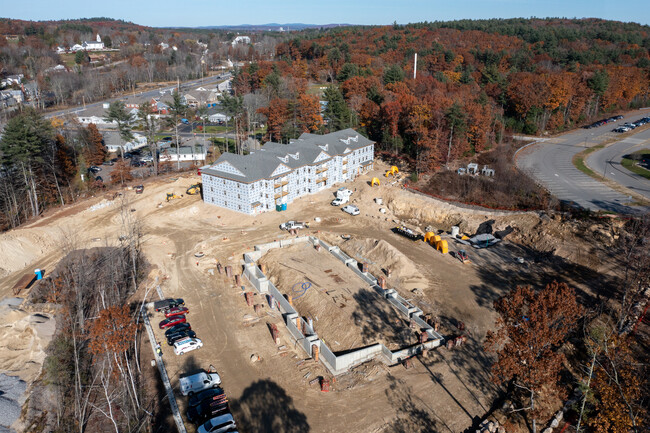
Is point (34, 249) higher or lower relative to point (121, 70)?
lower

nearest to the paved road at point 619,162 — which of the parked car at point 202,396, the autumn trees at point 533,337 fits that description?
the autumn trees at point 533,337

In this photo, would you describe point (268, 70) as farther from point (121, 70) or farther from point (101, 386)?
point (101, 386)

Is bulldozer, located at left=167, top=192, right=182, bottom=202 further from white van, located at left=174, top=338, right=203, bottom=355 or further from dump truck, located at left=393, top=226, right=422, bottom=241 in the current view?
white van, located at left=174, top=338, right=203, bottom=355

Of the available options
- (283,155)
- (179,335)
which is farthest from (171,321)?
(283,155)

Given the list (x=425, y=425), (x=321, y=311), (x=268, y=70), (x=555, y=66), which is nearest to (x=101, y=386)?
(x=321, y=311)

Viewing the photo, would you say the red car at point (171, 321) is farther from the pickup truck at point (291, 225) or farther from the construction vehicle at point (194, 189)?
the construction vehicle at point (194, 189)

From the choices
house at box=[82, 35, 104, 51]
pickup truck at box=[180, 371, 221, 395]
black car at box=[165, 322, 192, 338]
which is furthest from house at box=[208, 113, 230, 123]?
house at box=[82, 35, 104, 51]
